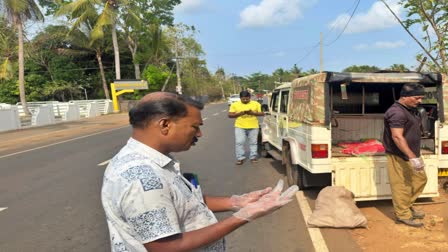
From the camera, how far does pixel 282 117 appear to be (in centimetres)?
755

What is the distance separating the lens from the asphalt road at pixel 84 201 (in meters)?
4.69

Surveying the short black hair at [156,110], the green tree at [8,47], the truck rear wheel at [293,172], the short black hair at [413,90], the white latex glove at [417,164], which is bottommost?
the truck rear wheel at [293,172]

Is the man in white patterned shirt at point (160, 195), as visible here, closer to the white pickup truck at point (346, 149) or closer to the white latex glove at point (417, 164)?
the white latex glove at point (417, 164)

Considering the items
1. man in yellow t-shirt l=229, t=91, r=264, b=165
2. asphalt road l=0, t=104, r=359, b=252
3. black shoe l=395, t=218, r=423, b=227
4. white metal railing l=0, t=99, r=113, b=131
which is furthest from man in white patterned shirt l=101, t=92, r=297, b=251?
white metal railing l=0, t=99, r=113, b=131

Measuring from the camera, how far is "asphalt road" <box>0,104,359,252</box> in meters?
4.69

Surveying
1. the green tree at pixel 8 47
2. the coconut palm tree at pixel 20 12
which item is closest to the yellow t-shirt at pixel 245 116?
the coconut palm tree at pixel 20 12

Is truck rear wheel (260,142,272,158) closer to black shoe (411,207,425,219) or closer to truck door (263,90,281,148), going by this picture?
truck door (263,90,281,148)

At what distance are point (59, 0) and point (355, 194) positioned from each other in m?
40.2

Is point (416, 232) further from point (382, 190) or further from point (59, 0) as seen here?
point (59, 0)

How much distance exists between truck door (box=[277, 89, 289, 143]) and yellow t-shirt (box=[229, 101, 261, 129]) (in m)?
1.09

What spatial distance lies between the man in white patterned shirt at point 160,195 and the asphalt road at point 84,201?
9.26ft

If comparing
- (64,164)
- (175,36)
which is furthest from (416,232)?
(175,36)

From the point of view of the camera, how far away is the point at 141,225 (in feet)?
5.08

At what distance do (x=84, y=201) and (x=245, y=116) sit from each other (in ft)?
12.8
